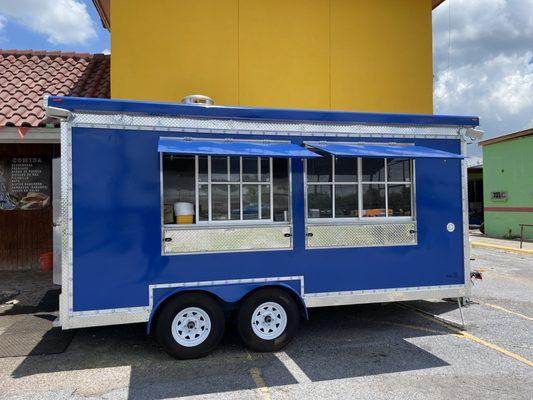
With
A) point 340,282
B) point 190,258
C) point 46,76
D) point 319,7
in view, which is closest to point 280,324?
point 340,282

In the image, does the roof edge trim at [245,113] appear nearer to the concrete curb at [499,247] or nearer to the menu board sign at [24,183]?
the menu board sign at [24,183]

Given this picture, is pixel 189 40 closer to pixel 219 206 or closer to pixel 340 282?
pixel 219 206

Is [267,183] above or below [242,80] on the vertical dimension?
below

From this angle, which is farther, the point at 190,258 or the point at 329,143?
the point at 329,143

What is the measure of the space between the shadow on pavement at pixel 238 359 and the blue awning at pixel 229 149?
2.40m

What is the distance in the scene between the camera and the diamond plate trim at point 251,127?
4.82m

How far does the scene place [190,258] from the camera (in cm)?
497

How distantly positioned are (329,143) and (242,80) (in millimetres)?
3921

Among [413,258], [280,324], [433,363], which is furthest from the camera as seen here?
[413,258]

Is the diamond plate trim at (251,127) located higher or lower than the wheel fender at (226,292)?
higher

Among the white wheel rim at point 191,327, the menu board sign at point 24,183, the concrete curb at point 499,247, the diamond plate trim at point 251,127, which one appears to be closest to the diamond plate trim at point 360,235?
the diamond plate trim at point 251,127

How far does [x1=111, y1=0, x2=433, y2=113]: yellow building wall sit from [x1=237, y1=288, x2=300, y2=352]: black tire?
4741 mm

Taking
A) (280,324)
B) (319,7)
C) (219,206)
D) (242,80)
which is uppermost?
(319,7)

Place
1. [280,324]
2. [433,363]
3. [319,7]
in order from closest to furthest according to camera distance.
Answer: [433,363] < [280,324] < [319,7]
